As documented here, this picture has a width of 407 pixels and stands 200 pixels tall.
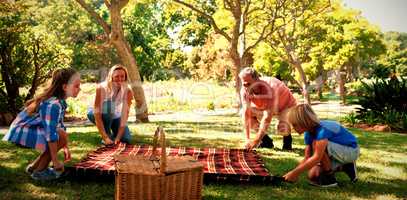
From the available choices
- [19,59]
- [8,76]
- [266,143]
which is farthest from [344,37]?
[266,143]

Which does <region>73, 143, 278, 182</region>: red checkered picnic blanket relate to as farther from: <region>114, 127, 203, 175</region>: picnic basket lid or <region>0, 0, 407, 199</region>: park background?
<region>114, 127, 203, 175</region>: picnic basket lid

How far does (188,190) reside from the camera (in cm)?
355

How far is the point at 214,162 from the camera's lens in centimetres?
519

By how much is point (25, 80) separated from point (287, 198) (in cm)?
1140

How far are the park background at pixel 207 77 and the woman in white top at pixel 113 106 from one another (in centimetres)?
42

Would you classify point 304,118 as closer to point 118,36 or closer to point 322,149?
point 322,149

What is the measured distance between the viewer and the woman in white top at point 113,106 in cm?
627

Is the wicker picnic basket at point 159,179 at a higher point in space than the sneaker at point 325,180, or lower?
higher

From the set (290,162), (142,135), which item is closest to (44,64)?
(142,135)

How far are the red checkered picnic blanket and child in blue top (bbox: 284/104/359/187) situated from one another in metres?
0.50

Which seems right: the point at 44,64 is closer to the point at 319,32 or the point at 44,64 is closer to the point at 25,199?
the point at 25,199

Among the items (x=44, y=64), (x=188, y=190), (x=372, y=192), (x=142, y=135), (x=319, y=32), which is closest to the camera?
(x=188, y=190)

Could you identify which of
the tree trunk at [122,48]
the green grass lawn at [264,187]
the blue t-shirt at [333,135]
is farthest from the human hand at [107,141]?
the tree trunk at [122,48]

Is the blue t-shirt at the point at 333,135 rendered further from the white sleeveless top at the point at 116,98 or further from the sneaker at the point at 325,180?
the white sleeveless top at the point at 116,98
